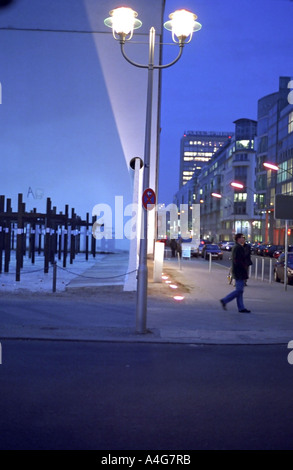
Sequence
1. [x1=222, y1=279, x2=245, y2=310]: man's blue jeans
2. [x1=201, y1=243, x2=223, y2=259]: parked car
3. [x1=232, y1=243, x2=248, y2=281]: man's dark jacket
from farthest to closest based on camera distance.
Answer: [x1=201, y1=243, x2=223, y2=259]: parked car
[x1=232, y1=243, x2=248, y2=281]: man's dark jacket
[x1=222, y1=279, x2=245, y2=310]: man's blue jeans

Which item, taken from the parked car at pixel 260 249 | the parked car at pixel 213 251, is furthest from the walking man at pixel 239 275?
the parked car at pixel 260 249

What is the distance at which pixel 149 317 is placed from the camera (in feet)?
43.0

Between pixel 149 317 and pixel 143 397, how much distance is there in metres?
6.46

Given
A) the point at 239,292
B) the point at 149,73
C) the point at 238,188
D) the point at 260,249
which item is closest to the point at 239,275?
the point at 239,292

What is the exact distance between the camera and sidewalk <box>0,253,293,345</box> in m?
10.9

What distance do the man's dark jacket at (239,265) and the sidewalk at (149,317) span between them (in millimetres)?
918

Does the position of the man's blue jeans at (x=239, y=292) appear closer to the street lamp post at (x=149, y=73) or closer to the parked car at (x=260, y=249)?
the street lamp post at (x=149, y=73)

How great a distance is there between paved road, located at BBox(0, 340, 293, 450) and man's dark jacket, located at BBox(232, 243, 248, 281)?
13.7 ft

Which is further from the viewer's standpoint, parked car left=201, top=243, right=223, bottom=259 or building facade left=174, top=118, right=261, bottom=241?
building facade left=174, top=118, right=261, bottom=241

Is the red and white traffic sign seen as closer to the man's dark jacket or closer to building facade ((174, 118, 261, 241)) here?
the man's dark jacket

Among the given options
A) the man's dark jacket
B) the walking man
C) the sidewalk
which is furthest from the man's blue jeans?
the sidewalk

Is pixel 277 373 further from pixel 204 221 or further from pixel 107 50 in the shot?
pixel 204 221

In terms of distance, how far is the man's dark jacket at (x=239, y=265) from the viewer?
46.1 feet

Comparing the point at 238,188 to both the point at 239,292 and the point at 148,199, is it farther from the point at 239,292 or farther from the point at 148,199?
the point at 148,199
